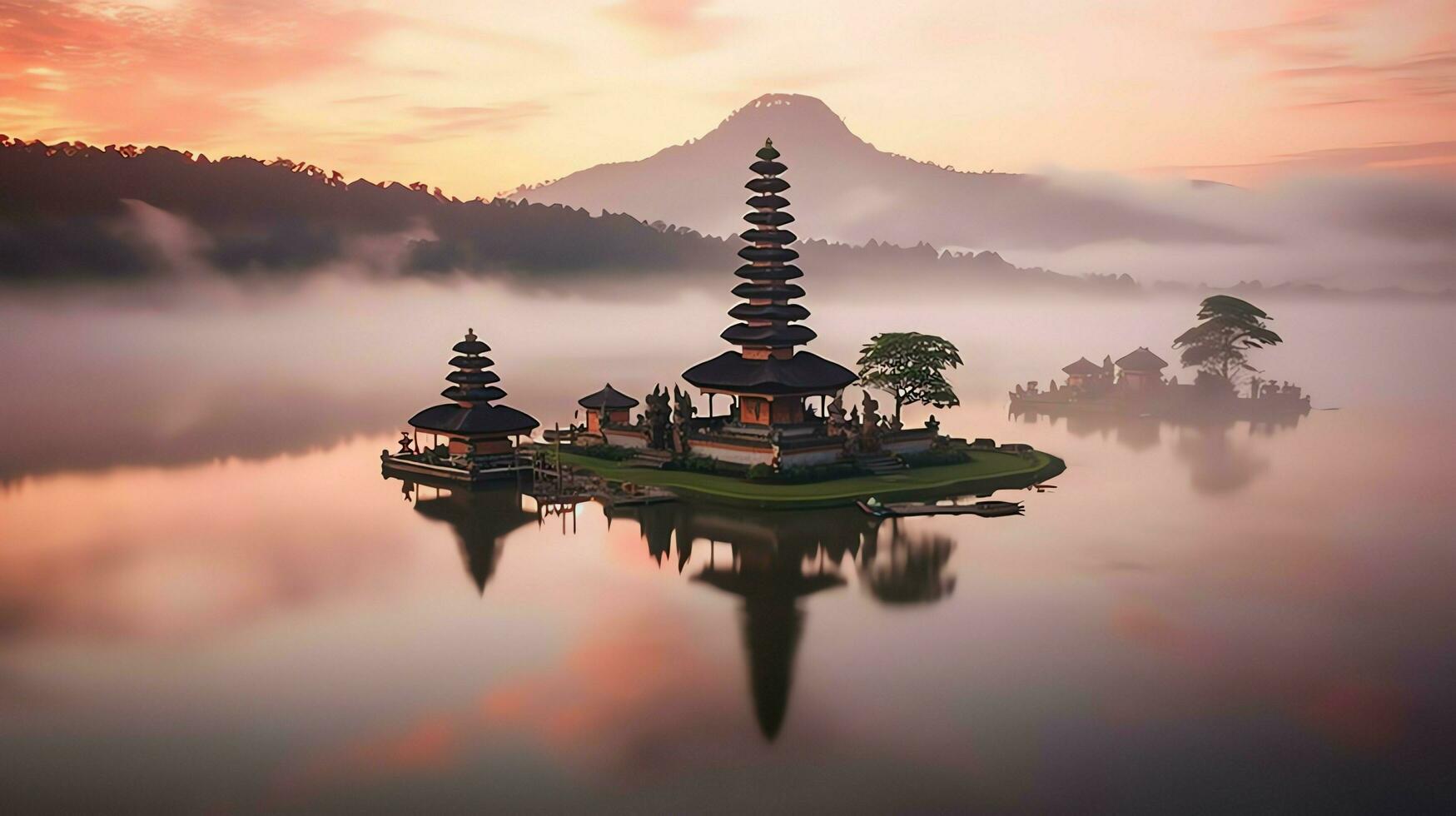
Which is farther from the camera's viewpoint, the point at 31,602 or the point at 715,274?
the point at 715,274

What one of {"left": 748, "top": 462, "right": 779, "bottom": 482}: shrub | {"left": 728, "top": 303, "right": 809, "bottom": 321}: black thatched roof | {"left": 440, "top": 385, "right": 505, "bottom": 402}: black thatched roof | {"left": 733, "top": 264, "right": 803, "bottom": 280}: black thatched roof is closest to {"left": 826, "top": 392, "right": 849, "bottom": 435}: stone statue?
{"left": 728, "top": 303, "right": 809, "bottom": 321}: black thatched roof

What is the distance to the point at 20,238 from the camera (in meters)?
114

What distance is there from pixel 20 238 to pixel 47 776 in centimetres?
11330

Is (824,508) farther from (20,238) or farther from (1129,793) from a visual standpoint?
(20,238)

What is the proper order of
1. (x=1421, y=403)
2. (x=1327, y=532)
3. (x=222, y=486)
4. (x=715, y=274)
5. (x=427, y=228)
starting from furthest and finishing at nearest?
(x=715, y=274)
(x=427, y=228)
(x=1421, y=403)
(x=222, y=486)
(x=1327, y=532)

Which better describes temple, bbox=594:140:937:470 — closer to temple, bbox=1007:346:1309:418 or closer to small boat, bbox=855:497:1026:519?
small boat, bbox=855:497:1026:519

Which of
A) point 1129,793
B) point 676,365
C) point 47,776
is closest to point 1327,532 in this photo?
point 1129,793

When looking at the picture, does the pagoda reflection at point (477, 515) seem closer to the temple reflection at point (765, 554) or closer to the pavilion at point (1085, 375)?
the temple reflection at point (765, 554)

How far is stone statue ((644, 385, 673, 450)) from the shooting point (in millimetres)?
46375

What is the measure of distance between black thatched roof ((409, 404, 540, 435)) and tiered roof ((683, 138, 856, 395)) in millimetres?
6485

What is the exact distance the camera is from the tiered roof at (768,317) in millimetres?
45812

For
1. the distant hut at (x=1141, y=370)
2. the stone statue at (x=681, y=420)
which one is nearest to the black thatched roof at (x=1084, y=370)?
the distant hut at (x=1141, y=370)

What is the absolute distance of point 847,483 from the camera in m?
40.6

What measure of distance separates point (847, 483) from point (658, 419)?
907cm
